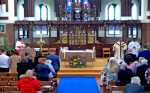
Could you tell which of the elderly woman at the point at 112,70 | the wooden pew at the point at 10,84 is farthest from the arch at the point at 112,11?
the wooden pew at the point at 10,84

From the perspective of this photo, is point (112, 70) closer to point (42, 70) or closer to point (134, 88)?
point (42, 70)

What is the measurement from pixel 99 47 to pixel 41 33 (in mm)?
4467

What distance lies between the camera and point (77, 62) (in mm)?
20875

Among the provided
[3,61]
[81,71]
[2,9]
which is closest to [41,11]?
[2,9]

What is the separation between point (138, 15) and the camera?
31469 mm

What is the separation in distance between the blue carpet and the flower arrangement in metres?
1.94

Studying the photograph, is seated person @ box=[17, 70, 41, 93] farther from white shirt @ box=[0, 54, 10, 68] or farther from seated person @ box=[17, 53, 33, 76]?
white shirt @ box=[0, 54, 10, 68]

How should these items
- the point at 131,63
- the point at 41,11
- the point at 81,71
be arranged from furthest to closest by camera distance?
the point at 41,11 < the point at 81,71 < the point at 131,63

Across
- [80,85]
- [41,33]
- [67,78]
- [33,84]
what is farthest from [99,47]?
[33,84]

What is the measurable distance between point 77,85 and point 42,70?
11.1 ft

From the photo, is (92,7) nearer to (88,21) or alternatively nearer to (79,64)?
(88,21)

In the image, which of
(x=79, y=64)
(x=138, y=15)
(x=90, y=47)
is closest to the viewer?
(x=79, y=64)

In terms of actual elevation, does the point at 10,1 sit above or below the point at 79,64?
above

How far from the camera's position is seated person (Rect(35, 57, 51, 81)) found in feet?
43.6
